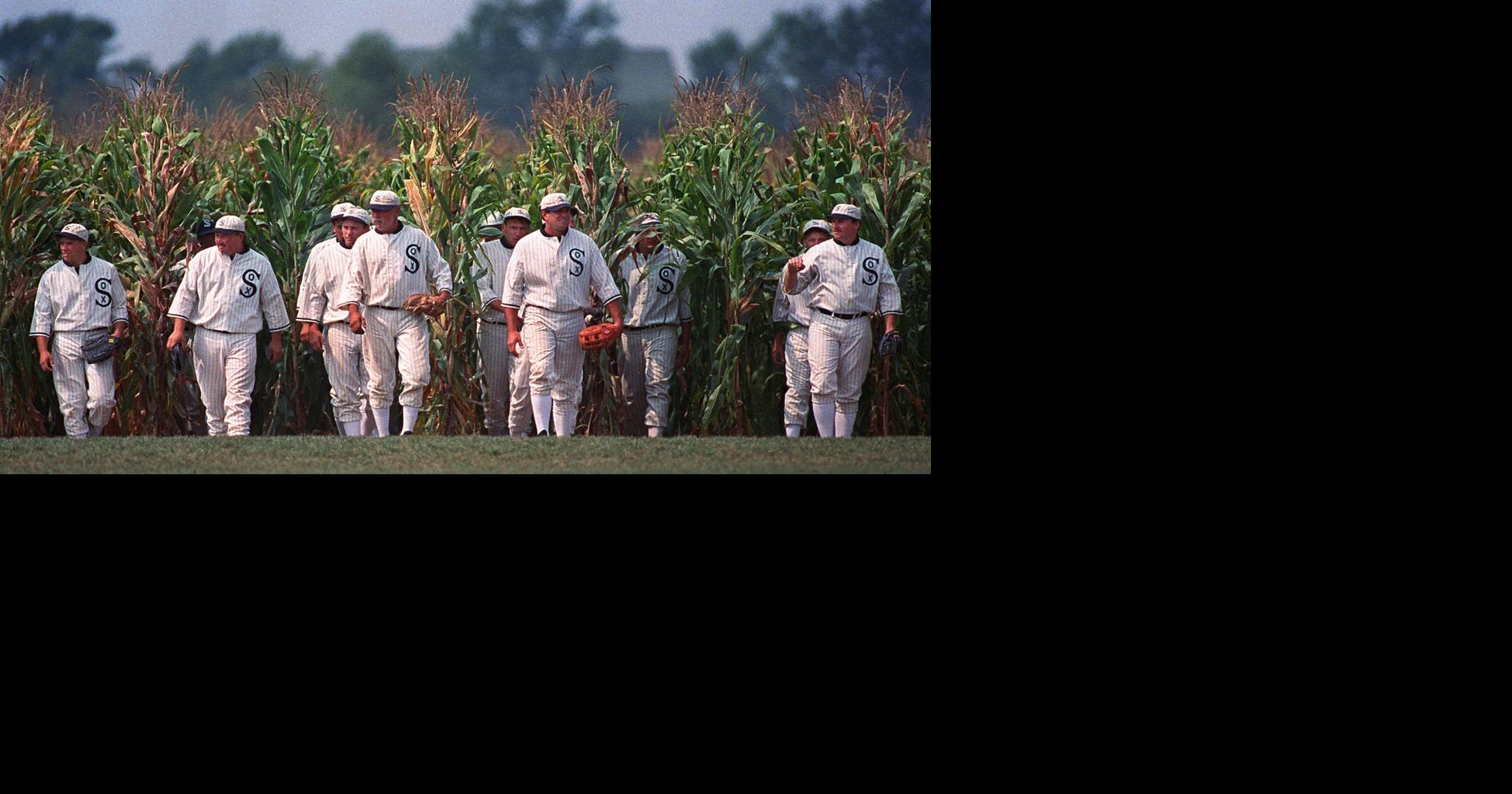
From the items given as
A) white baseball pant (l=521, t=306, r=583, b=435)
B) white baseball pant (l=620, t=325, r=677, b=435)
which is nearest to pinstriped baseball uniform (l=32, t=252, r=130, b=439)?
white baseball pant (l=521, t=306, r=583, b=435)

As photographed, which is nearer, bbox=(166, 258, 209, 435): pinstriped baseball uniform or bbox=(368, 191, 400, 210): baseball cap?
bbox=(368, 191, 400, 210): baseball cap

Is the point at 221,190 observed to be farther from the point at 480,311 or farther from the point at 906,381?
the point at 906,381

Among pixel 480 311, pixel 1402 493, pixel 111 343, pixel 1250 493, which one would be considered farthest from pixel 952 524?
pixel 111 343

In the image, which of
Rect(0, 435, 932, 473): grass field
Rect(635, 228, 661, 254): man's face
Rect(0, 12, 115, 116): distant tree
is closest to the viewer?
Rect(0, 435, 932, 473): grass field

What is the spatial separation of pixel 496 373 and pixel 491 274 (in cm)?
50

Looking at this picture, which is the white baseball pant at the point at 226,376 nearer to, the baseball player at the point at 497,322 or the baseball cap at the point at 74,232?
the baseball cap at the point at 74,232

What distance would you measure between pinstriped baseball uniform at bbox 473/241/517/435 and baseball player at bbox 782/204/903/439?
149cm

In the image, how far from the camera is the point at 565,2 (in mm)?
7242

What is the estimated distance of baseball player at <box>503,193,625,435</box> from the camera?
7387mm

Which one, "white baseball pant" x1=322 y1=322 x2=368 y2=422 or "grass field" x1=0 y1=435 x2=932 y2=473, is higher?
"white baseball pant" x1=322 y1=322 x2=368 y2=422

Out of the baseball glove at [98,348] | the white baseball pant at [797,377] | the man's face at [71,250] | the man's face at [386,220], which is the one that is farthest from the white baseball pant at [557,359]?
the man's face at [71,250]

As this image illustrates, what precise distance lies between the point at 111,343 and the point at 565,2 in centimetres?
273

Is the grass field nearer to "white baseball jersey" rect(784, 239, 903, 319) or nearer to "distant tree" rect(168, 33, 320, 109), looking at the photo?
"white baseball jersey" rect(784, 239, 903, 319)

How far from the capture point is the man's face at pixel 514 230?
24.9ft
